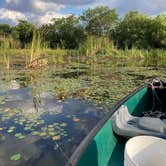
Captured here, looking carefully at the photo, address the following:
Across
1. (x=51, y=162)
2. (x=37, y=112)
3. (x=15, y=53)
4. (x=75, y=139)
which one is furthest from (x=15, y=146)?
(x=15, y=53)

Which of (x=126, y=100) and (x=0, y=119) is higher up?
(x=126, y=100)

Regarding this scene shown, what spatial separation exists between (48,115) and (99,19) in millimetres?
26752

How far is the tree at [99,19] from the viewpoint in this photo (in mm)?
28328

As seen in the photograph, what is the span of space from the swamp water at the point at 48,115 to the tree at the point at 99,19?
22281mm

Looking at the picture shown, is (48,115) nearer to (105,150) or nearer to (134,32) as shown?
(105,150)

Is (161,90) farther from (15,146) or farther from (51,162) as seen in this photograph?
(15,146)

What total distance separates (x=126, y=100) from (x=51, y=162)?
3.26 feet

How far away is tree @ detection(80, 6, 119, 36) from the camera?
92.9 ft

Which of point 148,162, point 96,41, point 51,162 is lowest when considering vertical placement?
point 51,162

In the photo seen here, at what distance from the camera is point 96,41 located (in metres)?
13.9

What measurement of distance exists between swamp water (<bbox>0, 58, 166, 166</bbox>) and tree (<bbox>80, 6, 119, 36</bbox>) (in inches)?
877

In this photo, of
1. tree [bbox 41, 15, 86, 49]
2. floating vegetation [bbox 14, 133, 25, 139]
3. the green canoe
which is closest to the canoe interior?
the green canoe

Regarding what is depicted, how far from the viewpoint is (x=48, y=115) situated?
3729mm

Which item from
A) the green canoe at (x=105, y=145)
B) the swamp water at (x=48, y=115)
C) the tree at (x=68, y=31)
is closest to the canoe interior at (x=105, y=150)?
the green canoe at (x=105, y=145)
